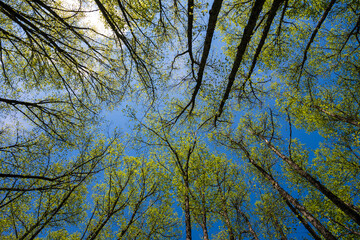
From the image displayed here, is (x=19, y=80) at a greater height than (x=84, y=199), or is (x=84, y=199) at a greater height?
(x=19, y=80)

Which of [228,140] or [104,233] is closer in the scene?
[104,233]

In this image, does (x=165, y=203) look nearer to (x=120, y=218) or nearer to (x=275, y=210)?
(x=120, y=218)

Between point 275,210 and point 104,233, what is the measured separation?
39.5 ft

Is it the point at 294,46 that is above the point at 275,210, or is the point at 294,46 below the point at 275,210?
above

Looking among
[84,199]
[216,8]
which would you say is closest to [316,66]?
[216,8]

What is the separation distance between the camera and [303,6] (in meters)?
6.36

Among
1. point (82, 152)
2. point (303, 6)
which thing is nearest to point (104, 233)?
point (82, 152)

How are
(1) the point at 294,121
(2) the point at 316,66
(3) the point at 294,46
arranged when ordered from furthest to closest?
(1) the point at 294,121, (2) the point at 316,66, (3) the point at 294,46

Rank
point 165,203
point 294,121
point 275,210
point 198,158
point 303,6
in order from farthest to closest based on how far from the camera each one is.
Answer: point 294,121, point 198,158, point 275,210, point 165,203, point 303,6

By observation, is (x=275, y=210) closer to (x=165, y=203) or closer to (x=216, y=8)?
(x=165, y=203)

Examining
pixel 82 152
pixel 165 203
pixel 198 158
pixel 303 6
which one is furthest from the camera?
pixel 198 158

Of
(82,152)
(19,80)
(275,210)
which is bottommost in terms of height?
(275,210)

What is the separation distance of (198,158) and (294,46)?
9.67 meters

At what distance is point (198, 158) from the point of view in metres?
12.0
